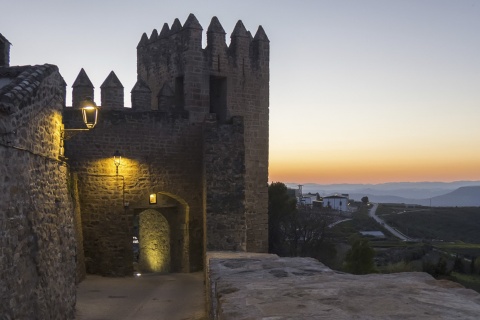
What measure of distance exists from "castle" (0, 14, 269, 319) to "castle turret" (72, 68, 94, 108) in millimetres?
31

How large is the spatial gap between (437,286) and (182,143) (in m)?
12.5

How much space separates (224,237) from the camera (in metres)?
13.1

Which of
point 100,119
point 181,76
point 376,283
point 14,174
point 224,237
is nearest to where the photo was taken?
point 376,283

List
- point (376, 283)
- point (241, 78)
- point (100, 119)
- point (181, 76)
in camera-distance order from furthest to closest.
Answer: point (241, 78) → point (181, 76) → point (100, 119) → point (376, 283)

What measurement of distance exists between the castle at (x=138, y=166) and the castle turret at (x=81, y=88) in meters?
0.03

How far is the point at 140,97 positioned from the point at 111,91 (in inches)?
33.6

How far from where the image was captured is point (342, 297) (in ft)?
10.9

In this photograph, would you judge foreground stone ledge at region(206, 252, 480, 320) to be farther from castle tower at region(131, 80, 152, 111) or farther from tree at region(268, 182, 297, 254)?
tree at region(268, 182, 297, 254)

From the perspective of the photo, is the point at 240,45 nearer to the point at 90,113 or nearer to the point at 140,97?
the point at 140,97

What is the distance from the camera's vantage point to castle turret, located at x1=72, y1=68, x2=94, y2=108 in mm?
14906

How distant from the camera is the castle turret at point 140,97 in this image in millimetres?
15242

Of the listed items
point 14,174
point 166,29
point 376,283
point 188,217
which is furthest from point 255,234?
point 376,283

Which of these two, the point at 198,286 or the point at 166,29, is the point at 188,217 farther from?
the point at 166,29

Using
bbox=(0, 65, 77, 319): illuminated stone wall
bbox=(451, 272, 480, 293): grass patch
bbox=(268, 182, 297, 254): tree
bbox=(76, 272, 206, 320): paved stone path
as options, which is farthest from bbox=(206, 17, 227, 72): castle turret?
bbox=(451, 272, 480, 293): grass patch
